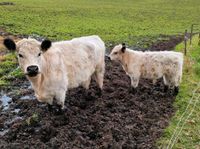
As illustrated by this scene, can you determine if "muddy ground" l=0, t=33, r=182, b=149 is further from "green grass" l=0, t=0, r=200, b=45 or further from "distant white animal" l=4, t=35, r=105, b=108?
"green grass" l=0, t=0, r=200, b=45

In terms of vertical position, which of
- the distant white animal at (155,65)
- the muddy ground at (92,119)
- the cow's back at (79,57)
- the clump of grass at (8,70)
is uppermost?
the cow's back at (79,57)

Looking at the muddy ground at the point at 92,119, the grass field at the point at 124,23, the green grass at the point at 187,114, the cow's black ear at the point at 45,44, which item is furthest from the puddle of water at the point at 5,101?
the green grass at the point at 187,114

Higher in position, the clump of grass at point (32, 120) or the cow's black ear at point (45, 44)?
the cow's black ear at point (45, 44)

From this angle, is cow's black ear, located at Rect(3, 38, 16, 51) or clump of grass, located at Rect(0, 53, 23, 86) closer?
cow's black ear, located at Rect(3, 38, 16, 51)

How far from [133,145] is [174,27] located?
37643 mm

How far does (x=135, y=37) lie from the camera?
33.7 m

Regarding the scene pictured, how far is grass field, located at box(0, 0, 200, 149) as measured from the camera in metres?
13.1

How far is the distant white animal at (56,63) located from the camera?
9.38 meters

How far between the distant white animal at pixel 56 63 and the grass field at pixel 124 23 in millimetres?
3202

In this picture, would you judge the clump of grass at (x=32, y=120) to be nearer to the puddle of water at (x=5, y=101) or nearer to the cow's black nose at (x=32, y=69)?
the puddle of water at (x=5, y=101)

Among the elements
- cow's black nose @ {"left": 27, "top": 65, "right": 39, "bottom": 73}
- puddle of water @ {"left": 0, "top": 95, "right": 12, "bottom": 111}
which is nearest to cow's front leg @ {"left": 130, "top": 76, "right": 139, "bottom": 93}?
puddle of water @ {"left": 0, "top": 95, "right": 12, "bottom": 111}

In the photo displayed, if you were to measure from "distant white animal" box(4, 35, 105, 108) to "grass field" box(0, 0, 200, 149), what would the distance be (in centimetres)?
320

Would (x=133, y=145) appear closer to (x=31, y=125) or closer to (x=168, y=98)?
(x=31, y=125)

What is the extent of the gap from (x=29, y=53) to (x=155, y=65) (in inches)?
231
